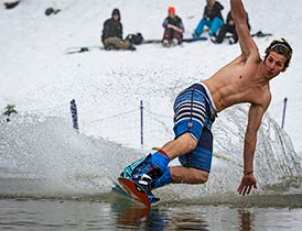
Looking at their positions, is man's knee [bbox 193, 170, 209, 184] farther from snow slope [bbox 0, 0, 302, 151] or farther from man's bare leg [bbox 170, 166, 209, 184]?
snow slope [bbox 0, 0, 302, 151]

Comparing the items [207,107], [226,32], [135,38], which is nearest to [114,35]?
[135,38]

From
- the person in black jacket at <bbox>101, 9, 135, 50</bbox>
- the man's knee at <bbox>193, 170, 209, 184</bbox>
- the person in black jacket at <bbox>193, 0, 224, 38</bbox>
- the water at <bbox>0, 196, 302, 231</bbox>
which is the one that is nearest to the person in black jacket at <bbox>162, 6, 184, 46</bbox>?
the person in black jacket at <bbox>193, 0, 224, 38</bbox>

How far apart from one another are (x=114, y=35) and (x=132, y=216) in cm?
1827

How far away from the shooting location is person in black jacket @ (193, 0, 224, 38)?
2578cm

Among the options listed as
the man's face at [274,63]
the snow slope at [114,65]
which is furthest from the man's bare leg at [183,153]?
the snow slope at [114,65]

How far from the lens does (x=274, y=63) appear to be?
8.73 m

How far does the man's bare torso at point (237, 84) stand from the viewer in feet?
29.4

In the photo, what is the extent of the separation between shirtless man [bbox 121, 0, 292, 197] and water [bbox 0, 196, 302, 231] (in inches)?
13.2

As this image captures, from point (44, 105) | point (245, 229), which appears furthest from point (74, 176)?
point (44, 105)

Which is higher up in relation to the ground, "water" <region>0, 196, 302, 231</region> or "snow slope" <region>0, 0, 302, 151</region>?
"snow slope" <region>0, 0, 302, 151</region>

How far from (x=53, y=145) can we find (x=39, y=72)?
14389 millimetres

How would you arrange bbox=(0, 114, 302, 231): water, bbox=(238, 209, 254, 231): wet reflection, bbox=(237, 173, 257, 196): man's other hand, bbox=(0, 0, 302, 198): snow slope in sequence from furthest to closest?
bbox=(0, 0, 302, 198): snow slope < bbox=(237, 173, 257, 196): man's other hand < bbox=(0, 114, 302, 231): water < bbox=(238, 209, 254, 231): wet reflection

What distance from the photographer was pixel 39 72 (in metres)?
26.5

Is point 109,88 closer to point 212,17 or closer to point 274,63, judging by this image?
point 212,17
